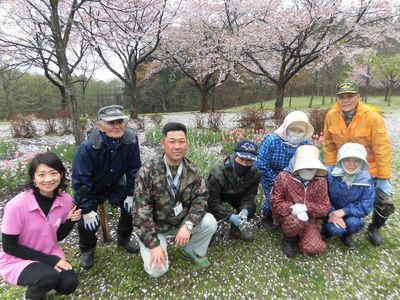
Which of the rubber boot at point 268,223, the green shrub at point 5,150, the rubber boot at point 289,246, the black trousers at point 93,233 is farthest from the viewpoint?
the green shrub at point 5,150

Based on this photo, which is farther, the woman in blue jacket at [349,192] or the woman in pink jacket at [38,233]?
the woman in blue jacket at [349,192]

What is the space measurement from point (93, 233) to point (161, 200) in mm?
745

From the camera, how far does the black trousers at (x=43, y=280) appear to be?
5.82 ft

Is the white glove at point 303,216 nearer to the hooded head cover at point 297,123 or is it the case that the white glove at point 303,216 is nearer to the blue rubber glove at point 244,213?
the blue rubber glove at point 244,213

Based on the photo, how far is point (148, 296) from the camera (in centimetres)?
212

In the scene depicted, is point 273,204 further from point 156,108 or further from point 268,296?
point 156,108

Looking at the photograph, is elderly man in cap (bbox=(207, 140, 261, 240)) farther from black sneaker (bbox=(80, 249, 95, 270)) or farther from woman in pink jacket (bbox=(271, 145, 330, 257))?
black sneaker (bbox=(80, 249, 95, 270))

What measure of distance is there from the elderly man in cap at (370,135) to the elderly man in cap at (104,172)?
2.21 metres

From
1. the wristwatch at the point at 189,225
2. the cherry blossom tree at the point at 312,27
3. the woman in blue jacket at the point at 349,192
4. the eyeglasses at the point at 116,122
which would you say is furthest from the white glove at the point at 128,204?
the cherry blossom tree at the point at 312,27

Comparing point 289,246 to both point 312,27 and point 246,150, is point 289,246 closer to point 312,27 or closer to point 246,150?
point 246,150

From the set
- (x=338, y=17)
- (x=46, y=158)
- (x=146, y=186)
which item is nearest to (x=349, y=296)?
(x=146, y=186)

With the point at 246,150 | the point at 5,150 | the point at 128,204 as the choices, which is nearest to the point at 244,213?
the point at 246,150

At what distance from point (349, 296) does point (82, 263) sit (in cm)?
243

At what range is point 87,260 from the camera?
239 centimetres
